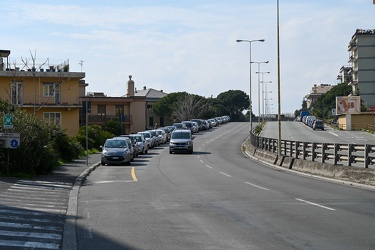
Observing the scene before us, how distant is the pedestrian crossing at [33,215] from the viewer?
35.7 feet

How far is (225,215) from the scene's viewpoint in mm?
14078

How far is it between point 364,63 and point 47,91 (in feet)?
273

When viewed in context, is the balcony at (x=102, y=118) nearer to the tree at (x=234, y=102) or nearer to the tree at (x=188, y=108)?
the tree at (x=188, y=108)

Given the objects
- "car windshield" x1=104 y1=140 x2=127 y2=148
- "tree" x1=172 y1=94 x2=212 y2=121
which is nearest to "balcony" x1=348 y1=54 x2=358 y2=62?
"tree" x1=172 y1=94 x2=212 y2=121

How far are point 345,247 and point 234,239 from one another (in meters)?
1.95

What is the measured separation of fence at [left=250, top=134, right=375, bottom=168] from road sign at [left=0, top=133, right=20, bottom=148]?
1294 centimetres

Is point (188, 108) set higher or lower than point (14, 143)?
higher

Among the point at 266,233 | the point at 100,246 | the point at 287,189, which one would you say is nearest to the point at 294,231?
the point at 266,233

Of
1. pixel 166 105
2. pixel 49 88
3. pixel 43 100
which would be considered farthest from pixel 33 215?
pixel 166 105

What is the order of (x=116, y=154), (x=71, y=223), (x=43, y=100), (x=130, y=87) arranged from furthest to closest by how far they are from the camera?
1. (x=130, y=87)
2. (x=43, y=100)
3. (x=116, y=154)
4. (x=71, y=223)

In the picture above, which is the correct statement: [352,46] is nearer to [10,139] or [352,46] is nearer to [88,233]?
[10,139]

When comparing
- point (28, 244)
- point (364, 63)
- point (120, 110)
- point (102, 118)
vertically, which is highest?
point (364, 63)

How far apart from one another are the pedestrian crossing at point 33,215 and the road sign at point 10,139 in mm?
2057

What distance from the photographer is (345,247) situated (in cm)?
999
